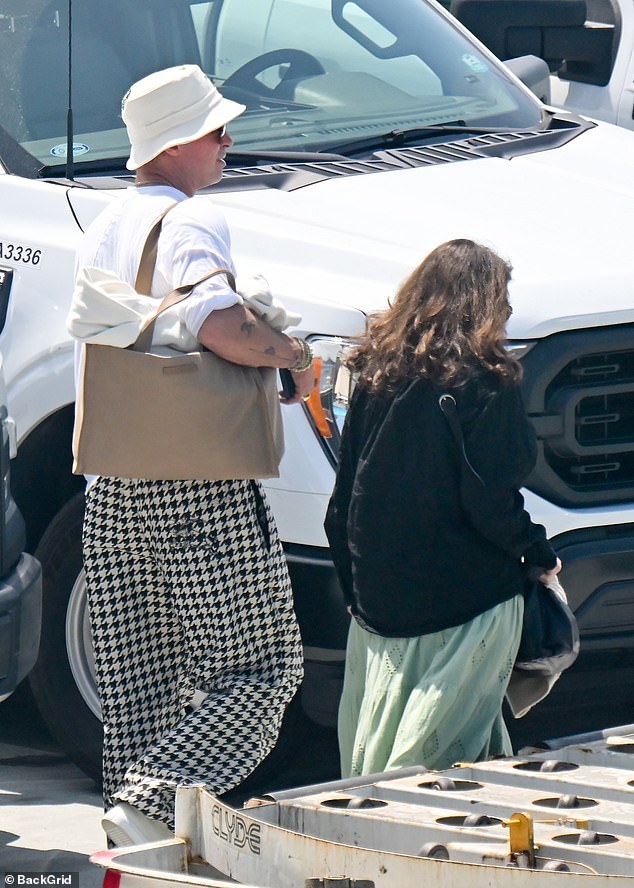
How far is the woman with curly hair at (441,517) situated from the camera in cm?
379

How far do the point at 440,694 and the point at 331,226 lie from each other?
1.60 meters

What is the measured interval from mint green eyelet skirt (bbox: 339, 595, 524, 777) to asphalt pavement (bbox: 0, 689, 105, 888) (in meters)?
0.88

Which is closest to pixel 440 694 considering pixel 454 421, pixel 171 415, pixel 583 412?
pixel 454 421

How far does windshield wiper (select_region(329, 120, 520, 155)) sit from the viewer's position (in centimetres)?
566

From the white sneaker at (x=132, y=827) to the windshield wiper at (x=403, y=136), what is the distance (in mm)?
2508

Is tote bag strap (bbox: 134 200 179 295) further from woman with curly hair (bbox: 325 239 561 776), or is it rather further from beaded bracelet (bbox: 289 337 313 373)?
woman with curly hair (bbox: 325 239 561 776)

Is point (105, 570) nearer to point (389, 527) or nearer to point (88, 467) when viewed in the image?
point (88, 467)

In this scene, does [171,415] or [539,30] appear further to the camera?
[539,30]

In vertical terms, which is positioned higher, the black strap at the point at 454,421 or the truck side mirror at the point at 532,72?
the truck side mirror at the point at 532,72

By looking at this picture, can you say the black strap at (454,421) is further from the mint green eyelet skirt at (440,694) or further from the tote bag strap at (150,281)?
the tote bag strap at (150,281)

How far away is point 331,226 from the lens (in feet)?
16.3

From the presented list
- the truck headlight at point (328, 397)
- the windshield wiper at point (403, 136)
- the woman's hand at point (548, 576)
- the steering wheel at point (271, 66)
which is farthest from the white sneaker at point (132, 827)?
the steering wheel at point (271, 66)

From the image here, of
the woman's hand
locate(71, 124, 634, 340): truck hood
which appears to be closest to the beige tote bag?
the woman's hand

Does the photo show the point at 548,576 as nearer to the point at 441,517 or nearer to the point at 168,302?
the point at 441,517
